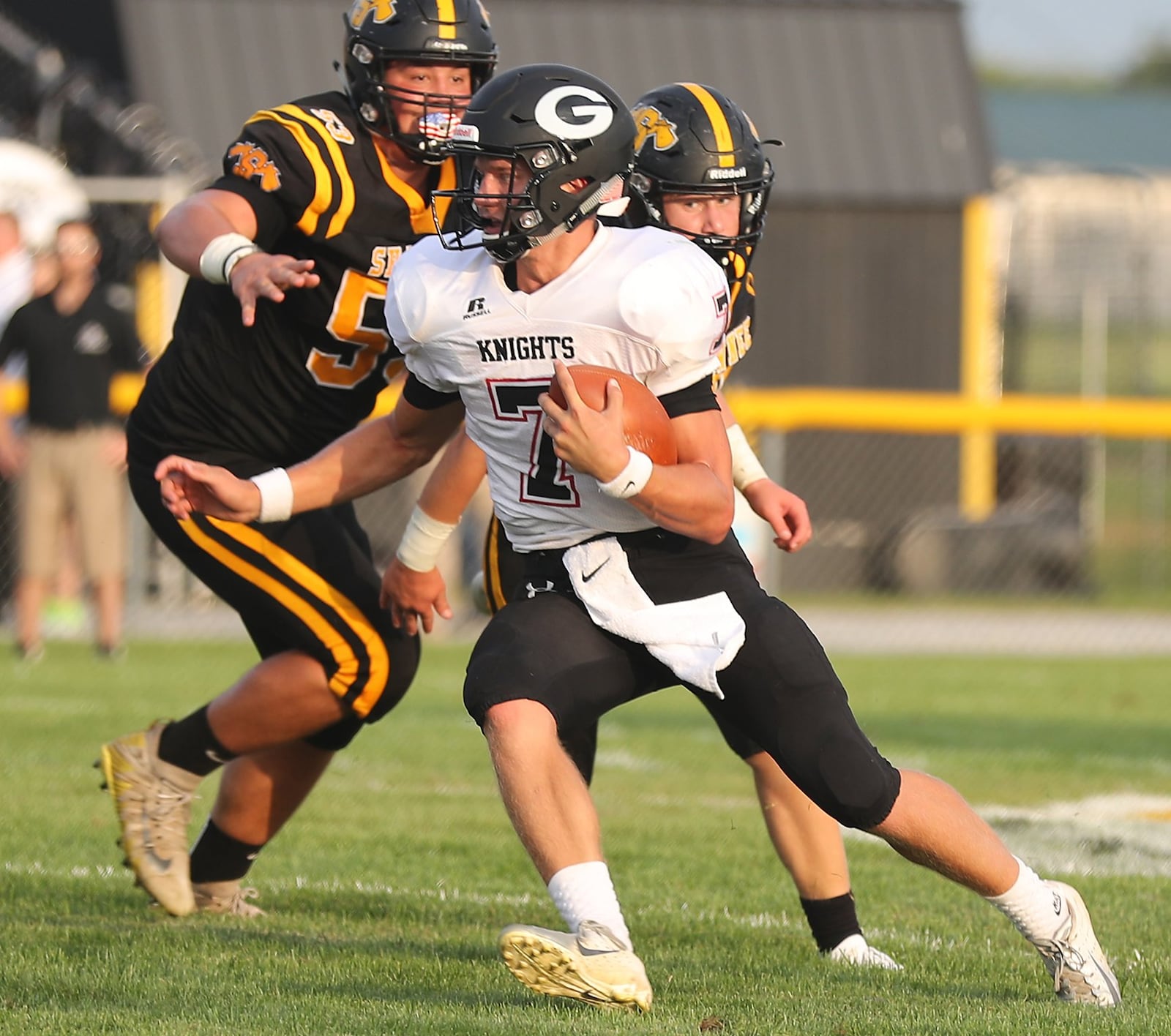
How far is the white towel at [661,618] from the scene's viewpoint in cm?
357

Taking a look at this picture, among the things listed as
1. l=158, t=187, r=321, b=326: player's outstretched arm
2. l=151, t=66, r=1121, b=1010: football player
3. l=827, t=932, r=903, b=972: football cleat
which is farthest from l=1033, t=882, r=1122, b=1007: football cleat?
l=158, t=187, r=321, b=326: player's outstretched arm

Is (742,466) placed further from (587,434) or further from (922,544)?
(922,544)

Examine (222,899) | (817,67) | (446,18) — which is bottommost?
(817,67)

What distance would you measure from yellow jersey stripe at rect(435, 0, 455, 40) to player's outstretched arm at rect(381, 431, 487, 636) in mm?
892

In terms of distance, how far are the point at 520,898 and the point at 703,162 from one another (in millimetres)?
→ 1760

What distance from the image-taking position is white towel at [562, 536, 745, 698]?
3.57m

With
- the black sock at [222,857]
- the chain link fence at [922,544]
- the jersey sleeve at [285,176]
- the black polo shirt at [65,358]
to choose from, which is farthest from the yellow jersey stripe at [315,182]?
the black polo shirt at [65,358]

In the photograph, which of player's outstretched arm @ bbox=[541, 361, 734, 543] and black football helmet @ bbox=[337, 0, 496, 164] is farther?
black football helmet @ bbox=[337, 0, 496, 164]

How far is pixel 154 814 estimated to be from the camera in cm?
452

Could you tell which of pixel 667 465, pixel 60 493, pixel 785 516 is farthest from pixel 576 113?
pixel 60 493

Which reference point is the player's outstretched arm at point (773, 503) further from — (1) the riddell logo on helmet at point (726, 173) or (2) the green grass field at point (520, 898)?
(2) the green grass field at point (520, 898)

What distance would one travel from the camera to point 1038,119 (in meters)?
26.9

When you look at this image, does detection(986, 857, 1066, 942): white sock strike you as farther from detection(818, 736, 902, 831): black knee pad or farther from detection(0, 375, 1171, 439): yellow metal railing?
detection(0, 375, 1171, 439): yellow metal railing

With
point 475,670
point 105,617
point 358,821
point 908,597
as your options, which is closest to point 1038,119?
point 908,597
